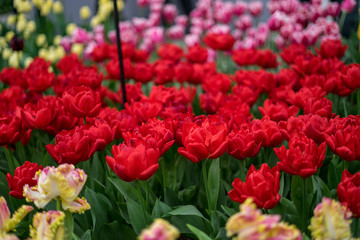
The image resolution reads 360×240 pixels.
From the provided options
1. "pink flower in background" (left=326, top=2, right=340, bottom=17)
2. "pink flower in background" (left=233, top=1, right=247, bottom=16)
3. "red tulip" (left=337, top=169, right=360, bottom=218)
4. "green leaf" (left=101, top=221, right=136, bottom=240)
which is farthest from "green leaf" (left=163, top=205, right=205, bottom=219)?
"pink flower in background" (left=233, top=1, right=247, bottom=16)

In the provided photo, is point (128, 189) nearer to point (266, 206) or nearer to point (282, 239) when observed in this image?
point (266, 206)

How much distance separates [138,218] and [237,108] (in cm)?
51

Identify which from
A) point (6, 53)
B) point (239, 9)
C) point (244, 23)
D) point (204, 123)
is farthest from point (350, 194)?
point (239, 9)

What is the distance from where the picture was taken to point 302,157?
2.95 ft

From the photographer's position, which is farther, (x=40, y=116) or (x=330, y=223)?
(x=40, y=116)

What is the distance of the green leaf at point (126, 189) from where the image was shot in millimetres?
1062

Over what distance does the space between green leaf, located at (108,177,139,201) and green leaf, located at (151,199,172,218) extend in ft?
0.23

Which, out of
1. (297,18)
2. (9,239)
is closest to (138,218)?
(9,239)

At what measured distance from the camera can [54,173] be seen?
750mm

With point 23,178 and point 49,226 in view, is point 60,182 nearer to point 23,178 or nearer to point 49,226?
point 49,226

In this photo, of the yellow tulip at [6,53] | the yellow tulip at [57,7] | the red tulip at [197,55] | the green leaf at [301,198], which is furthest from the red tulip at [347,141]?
the yellow tulip at [57,7]

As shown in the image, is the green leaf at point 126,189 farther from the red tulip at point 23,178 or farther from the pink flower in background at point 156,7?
the pink flower in background at point 156,7

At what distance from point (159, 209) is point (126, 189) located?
0.32ft

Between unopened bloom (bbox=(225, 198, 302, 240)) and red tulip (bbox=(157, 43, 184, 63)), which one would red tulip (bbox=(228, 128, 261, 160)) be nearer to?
unopened bloom (bbox=(225, 198, 302, 240))
